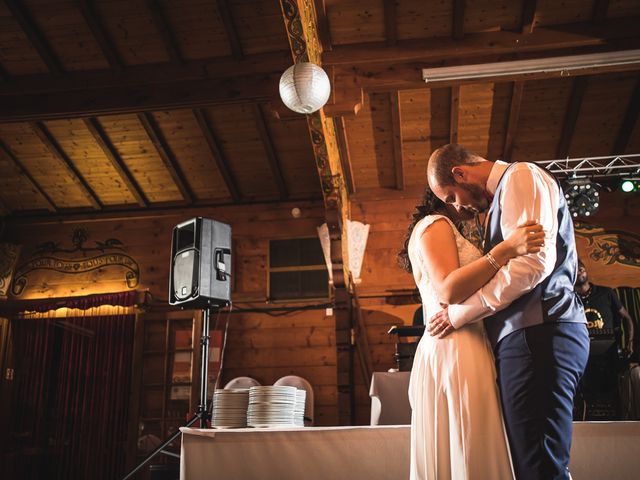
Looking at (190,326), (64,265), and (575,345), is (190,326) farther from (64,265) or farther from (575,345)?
(575,345)

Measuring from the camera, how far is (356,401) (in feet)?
25.2

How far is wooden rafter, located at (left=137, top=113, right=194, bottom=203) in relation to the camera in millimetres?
7645

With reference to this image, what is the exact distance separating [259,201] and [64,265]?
286 centimetres

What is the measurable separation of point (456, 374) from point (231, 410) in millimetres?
1509

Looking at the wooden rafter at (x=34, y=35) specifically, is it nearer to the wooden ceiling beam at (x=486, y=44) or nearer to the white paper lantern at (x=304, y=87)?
the wooden ceiling beam at (x=486, y=44)

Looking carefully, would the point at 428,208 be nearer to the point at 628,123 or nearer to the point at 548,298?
the point at 548,298

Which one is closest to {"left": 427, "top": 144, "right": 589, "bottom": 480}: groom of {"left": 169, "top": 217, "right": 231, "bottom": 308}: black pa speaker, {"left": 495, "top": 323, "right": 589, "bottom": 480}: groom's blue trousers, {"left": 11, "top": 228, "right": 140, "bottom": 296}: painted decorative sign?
{"left": 495, "top": 323, "right": 589, "bottom": 480}: groom's blue trousers

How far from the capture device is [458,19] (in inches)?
246

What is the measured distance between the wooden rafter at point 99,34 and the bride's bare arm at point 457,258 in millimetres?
5840

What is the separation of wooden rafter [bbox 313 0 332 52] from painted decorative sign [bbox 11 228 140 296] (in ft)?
13.3

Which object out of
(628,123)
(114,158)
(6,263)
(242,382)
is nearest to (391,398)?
(242,382)

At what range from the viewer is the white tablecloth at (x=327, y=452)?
99.7 inches

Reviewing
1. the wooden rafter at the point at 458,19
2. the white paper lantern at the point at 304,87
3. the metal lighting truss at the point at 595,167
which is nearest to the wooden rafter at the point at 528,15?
the wooden rafter at the point at 458,19

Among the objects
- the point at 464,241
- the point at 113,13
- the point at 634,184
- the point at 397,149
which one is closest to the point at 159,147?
the point at 113,13
